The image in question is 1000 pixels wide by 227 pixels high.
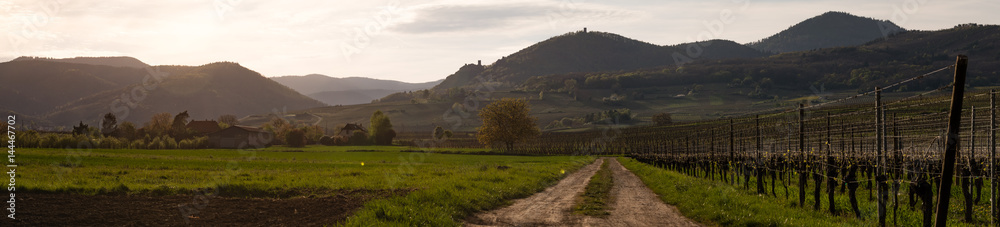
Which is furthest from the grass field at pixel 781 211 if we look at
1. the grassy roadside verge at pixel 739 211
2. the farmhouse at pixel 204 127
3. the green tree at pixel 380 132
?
the farmhouse at pixel 204 127

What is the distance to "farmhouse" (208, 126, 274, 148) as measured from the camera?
4510 inches

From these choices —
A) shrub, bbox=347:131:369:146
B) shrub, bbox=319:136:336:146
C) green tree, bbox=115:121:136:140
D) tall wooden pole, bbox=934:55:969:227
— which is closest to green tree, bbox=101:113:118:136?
green tree, bbox=115:121:136:140

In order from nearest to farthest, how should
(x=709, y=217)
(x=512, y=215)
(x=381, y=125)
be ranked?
(x=709, y=217) → (x=512, y=215) → (x=381, y=125)

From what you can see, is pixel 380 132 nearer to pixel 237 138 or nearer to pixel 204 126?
pixel 237 138

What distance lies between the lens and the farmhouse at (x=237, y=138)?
115 m

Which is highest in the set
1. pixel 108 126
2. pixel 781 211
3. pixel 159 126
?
pixel 108 126

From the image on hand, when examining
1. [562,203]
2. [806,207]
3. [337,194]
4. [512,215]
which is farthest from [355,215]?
[806,207]

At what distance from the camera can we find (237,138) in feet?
386

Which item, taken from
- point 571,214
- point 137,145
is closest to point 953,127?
point 571,214

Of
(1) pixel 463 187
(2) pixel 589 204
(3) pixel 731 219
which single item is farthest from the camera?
(1) pixel 463 187

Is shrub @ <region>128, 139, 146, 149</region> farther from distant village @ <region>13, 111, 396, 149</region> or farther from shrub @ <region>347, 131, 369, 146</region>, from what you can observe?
shrub @ <region>347, 131, 369, 146</region>

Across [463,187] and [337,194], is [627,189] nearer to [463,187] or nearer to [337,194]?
[463,187]

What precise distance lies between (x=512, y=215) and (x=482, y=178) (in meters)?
11.5

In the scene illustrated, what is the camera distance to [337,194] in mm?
21297
